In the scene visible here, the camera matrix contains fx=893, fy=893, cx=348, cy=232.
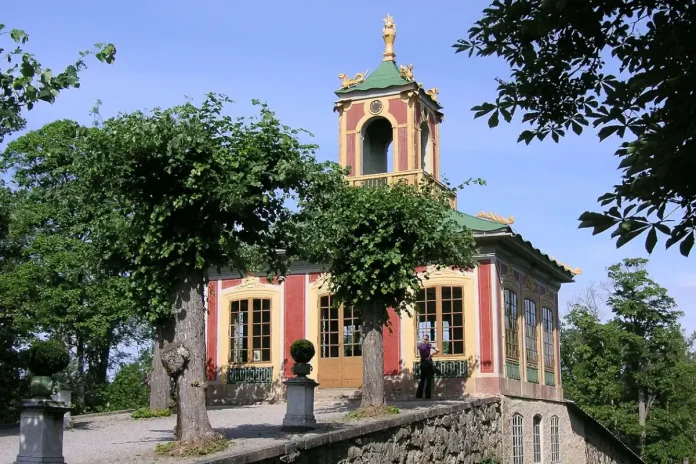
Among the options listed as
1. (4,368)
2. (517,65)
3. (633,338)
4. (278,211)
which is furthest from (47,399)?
(633,338)

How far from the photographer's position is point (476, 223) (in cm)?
2056

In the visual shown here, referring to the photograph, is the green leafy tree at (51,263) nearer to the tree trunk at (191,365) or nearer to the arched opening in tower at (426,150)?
the arched opening in tower at (426,150)

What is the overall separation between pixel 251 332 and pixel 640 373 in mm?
18996

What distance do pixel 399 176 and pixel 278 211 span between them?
33.4 feet

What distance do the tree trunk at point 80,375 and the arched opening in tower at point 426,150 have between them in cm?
1394

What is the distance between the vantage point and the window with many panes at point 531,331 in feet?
72.3

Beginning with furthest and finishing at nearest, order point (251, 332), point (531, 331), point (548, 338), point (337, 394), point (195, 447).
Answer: point (548, 338)
point (531, 331)
point (251, 332)
point (337, 394)
point (195, 447)

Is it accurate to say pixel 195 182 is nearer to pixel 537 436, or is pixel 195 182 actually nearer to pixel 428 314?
pixel 428 314

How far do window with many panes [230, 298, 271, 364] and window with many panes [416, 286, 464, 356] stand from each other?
397cm

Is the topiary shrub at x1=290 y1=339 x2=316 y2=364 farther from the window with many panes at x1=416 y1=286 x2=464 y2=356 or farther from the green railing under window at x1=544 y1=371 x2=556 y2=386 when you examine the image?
the green railing under window at x1=544 y1=371 x2=556 y2=386

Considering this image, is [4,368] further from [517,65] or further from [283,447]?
[517,65]

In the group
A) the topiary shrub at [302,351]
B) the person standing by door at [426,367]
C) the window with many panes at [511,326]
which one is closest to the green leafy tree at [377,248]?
the topiary shrub at [302,351]

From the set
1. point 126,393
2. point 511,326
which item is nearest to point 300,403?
point 511,326

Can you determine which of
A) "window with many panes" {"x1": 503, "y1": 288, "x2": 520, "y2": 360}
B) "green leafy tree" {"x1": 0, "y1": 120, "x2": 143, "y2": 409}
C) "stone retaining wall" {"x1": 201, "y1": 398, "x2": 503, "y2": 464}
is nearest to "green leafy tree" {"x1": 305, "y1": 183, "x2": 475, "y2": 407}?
"stone retaining wall" {"x1": 201, "y1": 398, "x2": 503, "y2": 464}
